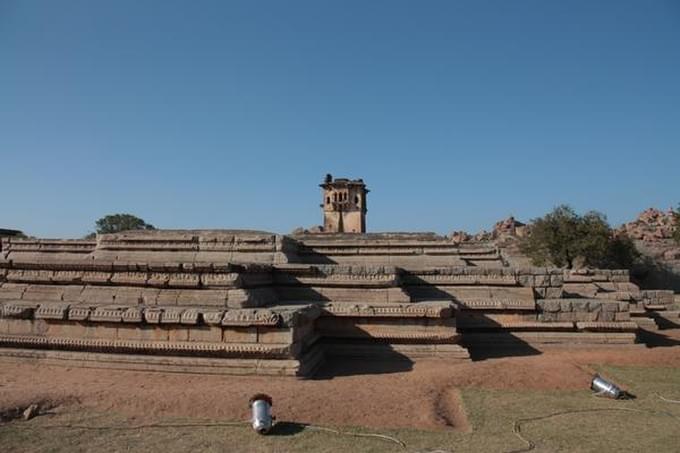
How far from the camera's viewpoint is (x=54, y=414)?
16.2 feet

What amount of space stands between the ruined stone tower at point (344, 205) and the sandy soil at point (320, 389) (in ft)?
84.9

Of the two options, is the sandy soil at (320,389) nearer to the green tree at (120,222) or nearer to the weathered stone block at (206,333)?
the weathered stone block at (206,333)

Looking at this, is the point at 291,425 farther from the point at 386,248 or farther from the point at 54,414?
the point at 386,248

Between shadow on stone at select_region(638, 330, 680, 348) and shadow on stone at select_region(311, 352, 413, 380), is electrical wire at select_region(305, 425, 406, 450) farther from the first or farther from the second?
shadow on stone at select_region(638, 330, 680, 348)

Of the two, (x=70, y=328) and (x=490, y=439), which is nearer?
(x=490, y=439)

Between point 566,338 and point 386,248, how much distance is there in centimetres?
481

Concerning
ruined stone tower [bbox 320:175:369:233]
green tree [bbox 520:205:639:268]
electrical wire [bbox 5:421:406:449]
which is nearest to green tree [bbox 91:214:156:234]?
ruined stone tower [bbox 320:175:369:233]

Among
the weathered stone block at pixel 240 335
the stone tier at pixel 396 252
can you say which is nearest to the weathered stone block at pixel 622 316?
the stone tier at pixel 396 252

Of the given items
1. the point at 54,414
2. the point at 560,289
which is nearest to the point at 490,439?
the point at 54,414

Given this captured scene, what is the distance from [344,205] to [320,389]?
92.2 ft

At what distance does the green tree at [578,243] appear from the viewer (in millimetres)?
29781

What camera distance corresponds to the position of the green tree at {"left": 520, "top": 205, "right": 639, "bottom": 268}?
29781 mm

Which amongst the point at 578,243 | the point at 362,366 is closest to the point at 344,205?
the point at 578,243

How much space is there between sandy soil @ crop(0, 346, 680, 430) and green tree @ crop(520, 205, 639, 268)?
80.5ft
